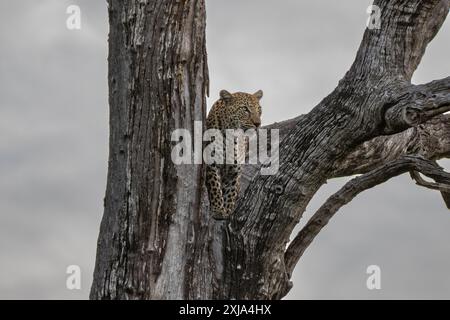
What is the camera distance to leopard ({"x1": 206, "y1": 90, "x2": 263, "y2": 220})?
9031mm

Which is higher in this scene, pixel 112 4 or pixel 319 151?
pixel 112 4

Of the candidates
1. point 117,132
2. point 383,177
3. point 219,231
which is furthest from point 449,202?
point 117,132

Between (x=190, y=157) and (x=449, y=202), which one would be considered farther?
(x=449, y=202)

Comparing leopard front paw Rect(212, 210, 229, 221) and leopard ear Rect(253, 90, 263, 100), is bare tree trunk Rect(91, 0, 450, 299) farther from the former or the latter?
leopard ear Rect(253, 90, 263, 100)

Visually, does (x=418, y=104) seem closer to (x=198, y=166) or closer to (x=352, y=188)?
(x=352, y=188)

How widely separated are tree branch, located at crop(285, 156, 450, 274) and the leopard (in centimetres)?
77

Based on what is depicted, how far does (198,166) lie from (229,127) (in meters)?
2.95

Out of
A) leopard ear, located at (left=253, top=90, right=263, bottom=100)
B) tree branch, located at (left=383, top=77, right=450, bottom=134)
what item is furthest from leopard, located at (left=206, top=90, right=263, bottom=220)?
tree branch, located at (left=383, top=77, right=450, bottom=134)

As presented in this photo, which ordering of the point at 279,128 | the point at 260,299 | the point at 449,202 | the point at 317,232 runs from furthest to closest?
the point at 279,128 < the point at 449,202 < the point at 317,232 < the point at 260,299

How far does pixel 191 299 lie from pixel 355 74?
2.45 meters

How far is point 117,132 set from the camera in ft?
24.2
